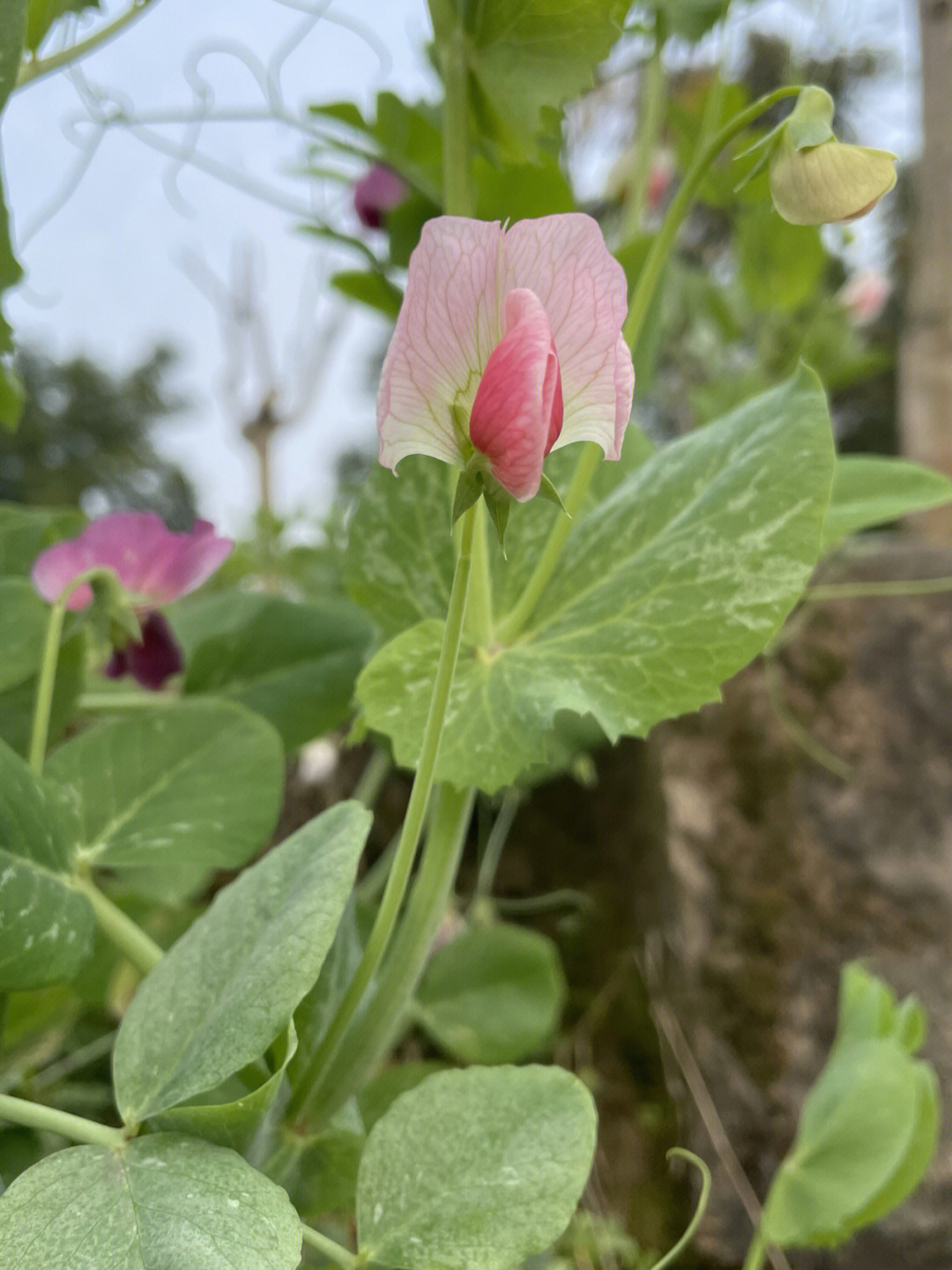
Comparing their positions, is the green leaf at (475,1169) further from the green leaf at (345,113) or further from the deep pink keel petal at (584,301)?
the green leaf at (345,113)

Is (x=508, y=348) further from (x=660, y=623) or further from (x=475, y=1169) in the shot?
(x=475, y=1169)

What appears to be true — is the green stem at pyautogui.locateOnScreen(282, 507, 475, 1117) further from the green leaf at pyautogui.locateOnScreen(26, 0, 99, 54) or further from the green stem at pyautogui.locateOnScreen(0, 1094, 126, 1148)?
the green leaf at pyautogui.locateOnScreen(26, 0, 99, 54)

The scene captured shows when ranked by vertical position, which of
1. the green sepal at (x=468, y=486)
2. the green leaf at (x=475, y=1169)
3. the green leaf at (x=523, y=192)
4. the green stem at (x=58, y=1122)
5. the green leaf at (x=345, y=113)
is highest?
the green leaf at (x=345, y=113)

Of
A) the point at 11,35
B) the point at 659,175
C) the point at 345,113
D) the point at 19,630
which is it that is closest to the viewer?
the point at 11,35

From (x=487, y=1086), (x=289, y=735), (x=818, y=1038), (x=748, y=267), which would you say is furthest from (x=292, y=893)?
(x=748, y=267)

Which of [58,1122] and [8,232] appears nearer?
[58,1122]

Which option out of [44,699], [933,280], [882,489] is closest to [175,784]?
[44,699]

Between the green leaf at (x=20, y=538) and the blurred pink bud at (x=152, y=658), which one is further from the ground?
the green leaf at (x=20, y=538)

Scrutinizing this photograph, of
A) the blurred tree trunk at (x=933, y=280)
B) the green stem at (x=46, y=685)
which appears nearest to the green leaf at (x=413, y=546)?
the green stem at (x=46, y=685)
